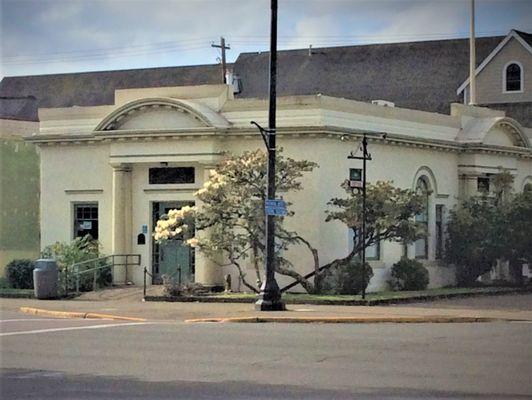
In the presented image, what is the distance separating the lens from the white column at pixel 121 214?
124 feet

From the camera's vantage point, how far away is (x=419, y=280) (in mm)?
37750

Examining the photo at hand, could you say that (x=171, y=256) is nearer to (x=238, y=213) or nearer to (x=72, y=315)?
Result: (x=238, y=213)

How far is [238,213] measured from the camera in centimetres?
3269

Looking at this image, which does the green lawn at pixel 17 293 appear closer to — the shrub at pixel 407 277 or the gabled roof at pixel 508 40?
the shrub at pixel 407 277

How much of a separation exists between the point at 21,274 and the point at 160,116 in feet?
22.9

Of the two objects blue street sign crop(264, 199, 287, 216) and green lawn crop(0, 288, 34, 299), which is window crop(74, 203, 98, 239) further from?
blue street sign crop(264, 199, 287, 216)

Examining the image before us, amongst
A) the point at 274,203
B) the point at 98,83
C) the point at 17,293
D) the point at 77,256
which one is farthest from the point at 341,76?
the point at 274,203

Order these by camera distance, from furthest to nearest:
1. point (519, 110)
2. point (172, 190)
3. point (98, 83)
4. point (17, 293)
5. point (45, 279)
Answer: point (98, 83) → point (519, 110) → point (172, 190) → point (17, 293) → point (45, 279)

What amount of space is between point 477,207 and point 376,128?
17.0ft

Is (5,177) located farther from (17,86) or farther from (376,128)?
(17,86)

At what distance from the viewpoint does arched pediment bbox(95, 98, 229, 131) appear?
36.2 metres

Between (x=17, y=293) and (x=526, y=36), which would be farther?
(x=526, y=36)

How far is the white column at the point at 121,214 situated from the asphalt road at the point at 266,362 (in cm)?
1376

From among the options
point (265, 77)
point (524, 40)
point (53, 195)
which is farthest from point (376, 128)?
point (265, 77)
